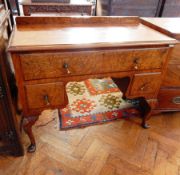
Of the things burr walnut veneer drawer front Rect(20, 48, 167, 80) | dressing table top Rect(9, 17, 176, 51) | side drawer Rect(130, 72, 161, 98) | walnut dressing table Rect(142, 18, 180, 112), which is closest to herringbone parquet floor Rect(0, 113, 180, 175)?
walnut dressing table Rect(142, 18, 180, 112)

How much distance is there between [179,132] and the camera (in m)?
1.40

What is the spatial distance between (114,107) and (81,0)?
1319 millimetres

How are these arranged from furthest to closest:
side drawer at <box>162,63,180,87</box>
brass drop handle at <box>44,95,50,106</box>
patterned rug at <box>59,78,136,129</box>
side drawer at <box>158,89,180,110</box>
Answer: patterned rug at <box>59,78,136,129</box>
side drawer at <box>158,89,180,110</box>
side drawer at <box>162,63,180,87</box>
brass drop handle at <box>44,95,50,106</box>

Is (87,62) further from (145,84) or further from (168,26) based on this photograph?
(168,26)

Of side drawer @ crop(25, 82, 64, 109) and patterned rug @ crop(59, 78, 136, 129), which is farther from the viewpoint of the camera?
patterned rug @ crop(59, 78, 136, 129)

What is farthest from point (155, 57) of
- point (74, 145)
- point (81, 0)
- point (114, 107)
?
point (81, 0)

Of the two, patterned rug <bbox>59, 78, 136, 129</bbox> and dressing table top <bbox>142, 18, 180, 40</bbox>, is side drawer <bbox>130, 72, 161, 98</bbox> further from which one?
patterned rug <bbox>59, 78, 136, 129</bbox>

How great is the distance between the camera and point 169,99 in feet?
4.43

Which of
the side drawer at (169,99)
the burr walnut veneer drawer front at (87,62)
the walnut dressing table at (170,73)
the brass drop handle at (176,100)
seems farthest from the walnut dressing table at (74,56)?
the brass drop handle at (176,100)

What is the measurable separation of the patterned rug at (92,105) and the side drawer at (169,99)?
0.31m

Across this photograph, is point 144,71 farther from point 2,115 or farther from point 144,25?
point 2,115

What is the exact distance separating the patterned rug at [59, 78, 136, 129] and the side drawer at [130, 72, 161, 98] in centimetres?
42

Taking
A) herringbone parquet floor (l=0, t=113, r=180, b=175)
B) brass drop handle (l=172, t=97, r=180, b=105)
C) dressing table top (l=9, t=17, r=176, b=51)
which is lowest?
herringbone parquet floor (l=0, t=113, r=180, b=175)

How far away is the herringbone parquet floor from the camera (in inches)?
42.6
